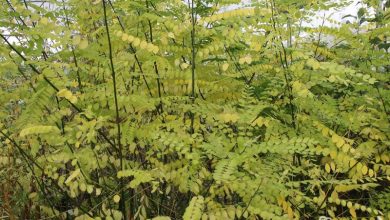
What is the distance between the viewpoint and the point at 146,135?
2.40 meters

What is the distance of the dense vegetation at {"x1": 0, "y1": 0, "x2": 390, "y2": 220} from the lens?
2201mm

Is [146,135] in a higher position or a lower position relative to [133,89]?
lower

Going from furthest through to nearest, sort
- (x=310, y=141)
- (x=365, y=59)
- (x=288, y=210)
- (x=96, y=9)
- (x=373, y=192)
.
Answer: (x=365, y=59) → (x=373, y=192) → (x=96, y=9) → (x=288, y=210) → (x=310, y=141)

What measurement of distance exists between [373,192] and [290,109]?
94 cm

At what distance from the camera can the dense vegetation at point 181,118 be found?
220 centimetres

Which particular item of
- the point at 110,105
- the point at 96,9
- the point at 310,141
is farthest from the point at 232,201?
the point at 96,9

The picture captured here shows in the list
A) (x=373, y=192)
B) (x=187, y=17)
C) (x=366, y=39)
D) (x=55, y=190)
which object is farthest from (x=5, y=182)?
(x=366, y=39)

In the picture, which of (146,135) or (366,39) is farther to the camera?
(366,39)

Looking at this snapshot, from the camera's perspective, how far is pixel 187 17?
2445 millimetres

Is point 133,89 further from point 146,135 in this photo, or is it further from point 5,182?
point 5,182

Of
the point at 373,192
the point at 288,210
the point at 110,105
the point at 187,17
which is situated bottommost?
the point at 373,192

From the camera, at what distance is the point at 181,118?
8.83 ft

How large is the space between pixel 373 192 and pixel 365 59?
43.1 inches

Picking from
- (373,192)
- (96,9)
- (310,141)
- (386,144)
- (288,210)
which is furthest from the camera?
(373,192)
